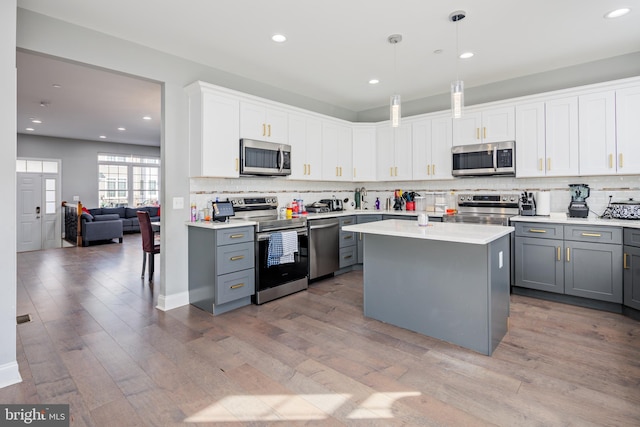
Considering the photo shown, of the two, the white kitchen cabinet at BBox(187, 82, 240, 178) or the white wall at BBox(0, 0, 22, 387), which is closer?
the white wall at BBox(0, 0, 22, 387)

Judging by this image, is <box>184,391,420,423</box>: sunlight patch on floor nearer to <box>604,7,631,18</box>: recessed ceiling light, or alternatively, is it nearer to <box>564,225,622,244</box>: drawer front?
<box>564,225,622,244</box>: drawer front

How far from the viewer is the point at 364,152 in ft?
18.5

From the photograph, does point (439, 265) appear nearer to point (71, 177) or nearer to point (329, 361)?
point (329, 361)

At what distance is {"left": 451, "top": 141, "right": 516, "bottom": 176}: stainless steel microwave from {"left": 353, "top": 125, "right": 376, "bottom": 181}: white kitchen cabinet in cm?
134

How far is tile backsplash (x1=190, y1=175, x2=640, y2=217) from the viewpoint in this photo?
389cm

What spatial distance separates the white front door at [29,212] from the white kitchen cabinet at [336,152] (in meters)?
7.81

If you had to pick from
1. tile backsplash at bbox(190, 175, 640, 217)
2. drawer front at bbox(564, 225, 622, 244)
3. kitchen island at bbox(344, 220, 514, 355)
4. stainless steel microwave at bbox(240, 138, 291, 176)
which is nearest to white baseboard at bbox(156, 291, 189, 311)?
tile backsplash at bbox(190, 175, 640, 217)

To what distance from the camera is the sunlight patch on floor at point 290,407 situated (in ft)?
6.07

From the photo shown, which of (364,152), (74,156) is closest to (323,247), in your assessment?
(364,152)

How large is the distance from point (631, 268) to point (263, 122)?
412 cm

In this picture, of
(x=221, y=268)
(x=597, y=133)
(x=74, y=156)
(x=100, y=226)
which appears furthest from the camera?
(x=74, y=156)

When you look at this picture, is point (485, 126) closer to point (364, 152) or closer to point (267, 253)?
point (364, 152)

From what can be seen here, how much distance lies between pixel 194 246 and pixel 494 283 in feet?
9.58

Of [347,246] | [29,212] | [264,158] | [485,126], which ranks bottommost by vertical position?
[347,246]
